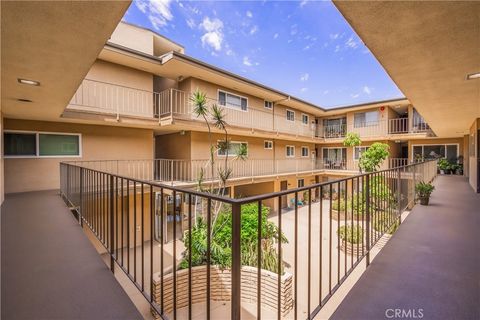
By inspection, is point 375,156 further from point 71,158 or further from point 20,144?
point 20,144

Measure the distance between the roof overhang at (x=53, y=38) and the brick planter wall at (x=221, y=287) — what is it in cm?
435

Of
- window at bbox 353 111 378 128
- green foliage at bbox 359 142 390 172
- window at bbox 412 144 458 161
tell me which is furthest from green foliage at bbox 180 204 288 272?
window at bbox 412 144 458 161

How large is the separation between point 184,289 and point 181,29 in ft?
68.8

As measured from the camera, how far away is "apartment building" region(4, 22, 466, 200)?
8.36m

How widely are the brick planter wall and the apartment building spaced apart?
2943 millimetres

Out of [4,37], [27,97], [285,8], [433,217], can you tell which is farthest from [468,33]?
[285,8]

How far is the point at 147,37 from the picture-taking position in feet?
36.7

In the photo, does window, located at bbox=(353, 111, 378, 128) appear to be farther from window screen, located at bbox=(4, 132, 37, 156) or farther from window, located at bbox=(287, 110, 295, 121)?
window screen, located at bbox=(4, 132, 37, 156)

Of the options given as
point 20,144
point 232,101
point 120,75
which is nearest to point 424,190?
point 232,101

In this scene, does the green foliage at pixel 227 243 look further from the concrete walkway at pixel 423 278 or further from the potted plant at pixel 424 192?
the potted plant at pixel 424 192

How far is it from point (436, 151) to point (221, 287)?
1882 centimetres

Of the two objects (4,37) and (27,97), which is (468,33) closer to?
(4,37)

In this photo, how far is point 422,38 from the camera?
274 cm

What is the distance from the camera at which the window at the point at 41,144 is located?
796cm
